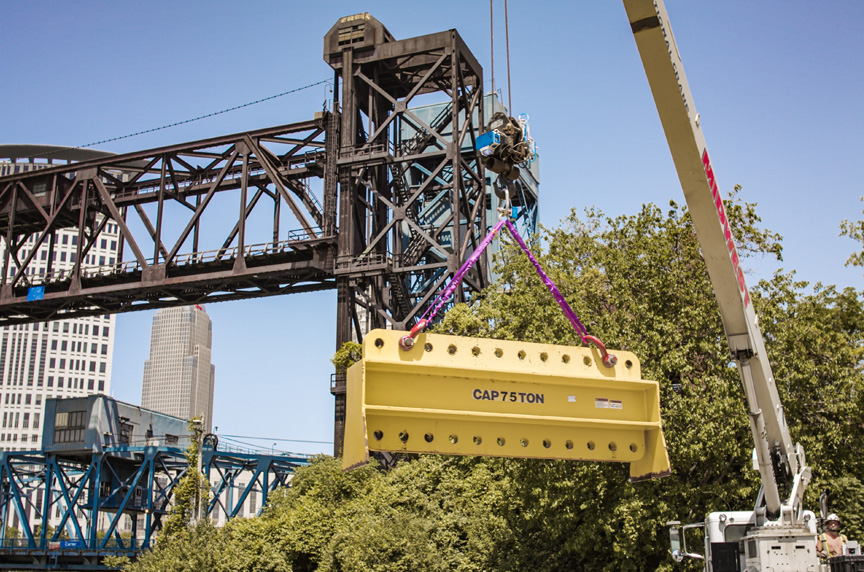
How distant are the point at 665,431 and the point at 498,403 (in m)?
11.7

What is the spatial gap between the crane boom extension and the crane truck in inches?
0.5

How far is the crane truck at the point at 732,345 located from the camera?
36.7 ft

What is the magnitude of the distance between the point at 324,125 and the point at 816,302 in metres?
30.7

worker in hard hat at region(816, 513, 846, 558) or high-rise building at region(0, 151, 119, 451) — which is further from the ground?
high-rise building at region(0, 151, 119, 451)

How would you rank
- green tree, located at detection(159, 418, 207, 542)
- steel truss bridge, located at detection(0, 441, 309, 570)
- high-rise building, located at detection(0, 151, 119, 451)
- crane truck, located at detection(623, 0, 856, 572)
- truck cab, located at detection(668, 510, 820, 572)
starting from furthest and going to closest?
high-rise building, located at detection(0, 151, 119, 451) → steel truss bridge, located at detection(0, 441, 309, 570) → green tree, located at detection(159, 418, 207, 542) → truck cab, located at detection(668, 510, 820, 572) → crane truck, located at detection(623, 0, 856, 572)

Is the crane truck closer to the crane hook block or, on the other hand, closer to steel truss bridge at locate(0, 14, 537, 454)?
the crane hook block

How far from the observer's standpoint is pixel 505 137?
12.6 metres

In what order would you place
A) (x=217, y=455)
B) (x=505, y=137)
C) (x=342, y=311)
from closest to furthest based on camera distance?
(x=505, y=137)
(x=342, y=311)
(x=217, y=455)

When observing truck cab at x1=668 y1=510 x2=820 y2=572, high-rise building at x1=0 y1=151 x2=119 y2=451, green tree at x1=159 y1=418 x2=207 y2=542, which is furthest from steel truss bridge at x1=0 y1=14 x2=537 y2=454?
high-rise building at x1=0 y1=151 x2=119 y2=451

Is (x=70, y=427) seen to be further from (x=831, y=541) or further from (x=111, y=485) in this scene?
(x=831, y=541)

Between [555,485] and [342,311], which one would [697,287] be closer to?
[555,485]

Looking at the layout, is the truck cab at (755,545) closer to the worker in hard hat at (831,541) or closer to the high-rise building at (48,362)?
the worker in hard hat at (831,541)

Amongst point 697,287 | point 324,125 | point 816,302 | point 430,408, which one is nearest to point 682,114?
point 430,408

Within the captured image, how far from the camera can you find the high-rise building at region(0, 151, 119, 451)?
184 meters
